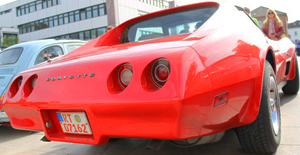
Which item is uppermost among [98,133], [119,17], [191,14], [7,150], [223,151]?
[119,17]

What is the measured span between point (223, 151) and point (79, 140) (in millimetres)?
1169

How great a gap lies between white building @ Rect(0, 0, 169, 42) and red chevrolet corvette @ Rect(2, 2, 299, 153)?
1164 inches

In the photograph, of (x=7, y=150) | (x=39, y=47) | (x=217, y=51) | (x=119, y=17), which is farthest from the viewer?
(x=119, y=17)

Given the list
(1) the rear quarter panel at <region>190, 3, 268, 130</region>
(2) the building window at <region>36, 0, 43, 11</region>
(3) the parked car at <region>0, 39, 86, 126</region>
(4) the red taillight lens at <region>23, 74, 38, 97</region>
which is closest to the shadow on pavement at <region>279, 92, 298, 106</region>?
(1) the rear quarter panel at <region>190, 3, 268, 130</region>

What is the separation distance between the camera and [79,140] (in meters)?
1.84

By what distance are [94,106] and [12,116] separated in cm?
101

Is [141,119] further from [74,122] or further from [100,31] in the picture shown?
[100,31]

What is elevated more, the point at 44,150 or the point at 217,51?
the point at 217,51

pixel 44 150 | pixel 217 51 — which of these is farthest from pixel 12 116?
pixel 217 51

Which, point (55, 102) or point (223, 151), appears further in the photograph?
point (223, 151)

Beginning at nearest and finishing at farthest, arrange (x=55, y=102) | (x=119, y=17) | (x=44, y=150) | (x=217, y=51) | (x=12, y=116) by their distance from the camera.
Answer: (x=217, y=51) < (x=55, y=102) < (x=12, y=116) < (x=44, y=150) < (x=119, y=17)

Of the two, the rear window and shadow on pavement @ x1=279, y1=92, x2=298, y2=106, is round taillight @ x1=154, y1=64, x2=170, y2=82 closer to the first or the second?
shadow on pavement @ x1=279, y1=92, x2=298, y2=106

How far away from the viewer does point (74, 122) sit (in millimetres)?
1858

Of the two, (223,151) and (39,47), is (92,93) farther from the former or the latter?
(39,47)
